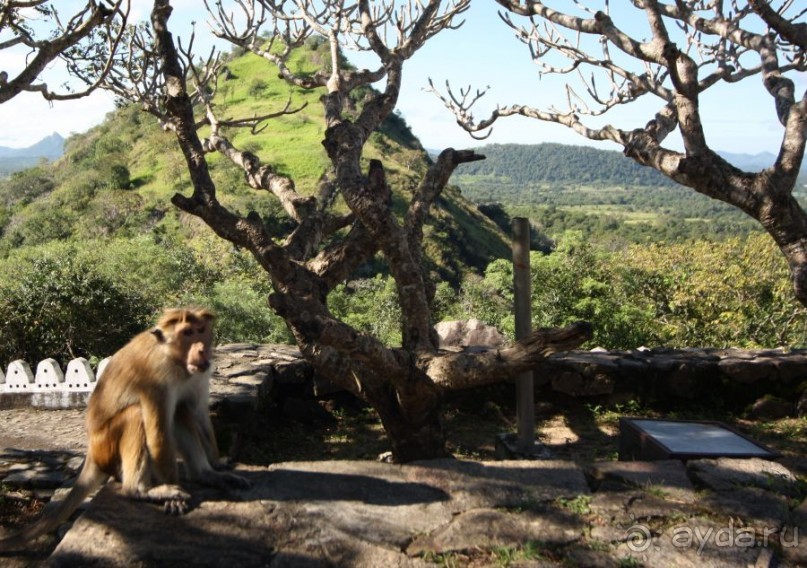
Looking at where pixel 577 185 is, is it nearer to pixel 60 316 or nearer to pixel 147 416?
pixel 60 316

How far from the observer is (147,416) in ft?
12.3

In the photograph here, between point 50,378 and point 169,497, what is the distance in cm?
468

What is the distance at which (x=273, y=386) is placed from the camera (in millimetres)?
7418

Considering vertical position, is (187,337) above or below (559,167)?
below

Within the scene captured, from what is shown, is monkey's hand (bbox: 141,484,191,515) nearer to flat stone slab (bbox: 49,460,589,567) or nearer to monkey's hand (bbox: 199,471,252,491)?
flat stone slab (bbox: 49,460,589,567)

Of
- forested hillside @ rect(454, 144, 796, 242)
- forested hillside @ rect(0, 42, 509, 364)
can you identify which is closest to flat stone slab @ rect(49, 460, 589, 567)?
forested hillside @ rect(0, 42, 509, 364)

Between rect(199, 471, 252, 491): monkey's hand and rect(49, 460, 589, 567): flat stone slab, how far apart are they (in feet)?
0.18

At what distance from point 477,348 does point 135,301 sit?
596 cm

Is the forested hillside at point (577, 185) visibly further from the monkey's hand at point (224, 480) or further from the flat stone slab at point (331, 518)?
the monkey's hand at point (224, 480)

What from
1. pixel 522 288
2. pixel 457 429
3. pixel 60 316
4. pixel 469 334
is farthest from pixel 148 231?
pixel 522 288

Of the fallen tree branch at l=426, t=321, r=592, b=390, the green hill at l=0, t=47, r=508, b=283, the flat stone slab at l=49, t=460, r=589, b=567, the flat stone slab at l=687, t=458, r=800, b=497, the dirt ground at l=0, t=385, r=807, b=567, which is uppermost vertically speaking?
the green hill at l=0, t=47, r=508, b=283

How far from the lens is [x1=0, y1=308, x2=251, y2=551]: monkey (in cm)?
375

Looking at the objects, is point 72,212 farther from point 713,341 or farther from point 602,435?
point 602,435

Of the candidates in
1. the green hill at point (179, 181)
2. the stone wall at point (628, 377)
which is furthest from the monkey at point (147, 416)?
the green hill at point (179, 181)
